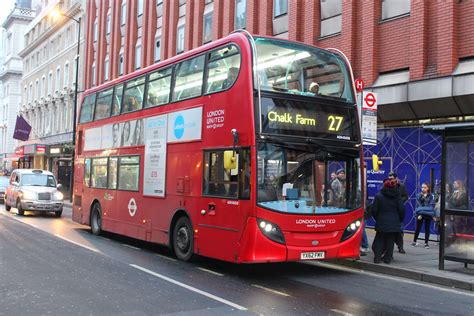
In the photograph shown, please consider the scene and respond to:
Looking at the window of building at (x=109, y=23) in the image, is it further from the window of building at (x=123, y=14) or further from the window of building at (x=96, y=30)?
the window of building at (x=96, y=30)

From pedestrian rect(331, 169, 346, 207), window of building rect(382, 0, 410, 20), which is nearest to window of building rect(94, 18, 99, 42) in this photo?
window of building rect(382, 0, 410, 20)

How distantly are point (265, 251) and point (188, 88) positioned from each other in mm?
3926

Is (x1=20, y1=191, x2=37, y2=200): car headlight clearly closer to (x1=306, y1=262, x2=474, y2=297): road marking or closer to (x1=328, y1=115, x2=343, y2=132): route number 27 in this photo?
(x1=306, y1=262, x2=474, y2=297): road marking

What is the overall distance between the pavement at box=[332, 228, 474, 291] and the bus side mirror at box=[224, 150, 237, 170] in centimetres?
365

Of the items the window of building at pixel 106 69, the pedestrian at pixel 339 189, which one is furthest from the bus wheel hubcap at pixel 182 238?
the window of building at pixel 106 69

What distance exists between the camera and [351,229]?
9000 millimetres

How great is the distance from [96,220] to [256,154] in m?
7.97

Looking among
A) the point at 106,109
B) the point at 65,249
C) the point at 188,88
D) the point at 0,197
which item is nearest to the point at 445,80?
the point at 188,88

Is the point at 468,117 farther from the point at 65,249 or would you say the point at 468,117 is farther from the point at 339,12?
the point at 65,249

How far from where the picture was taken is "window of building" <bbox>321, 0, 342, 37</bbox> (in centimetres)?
1712

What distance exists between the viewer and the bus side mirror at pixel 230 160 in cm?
828

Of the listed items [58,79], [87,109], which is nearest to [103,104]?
[87,109]

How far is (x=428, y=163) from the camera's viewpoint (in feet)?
45.2

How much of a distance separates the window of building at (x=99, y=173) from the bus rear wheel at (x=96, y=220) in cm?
61
